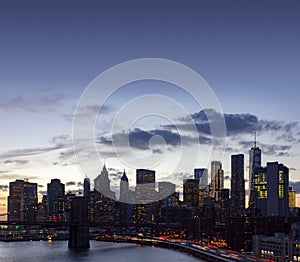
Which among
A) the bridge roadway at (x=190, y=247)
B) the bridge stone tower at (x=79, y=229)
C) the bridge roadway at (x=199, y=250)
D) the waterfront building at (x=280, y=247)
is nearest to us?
the waterfront building at (x=280, y=247)

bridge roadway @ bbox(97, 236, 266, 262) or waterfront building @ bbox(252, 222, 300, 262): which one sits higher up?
waterfront building @ bbox(252, 222, 300, 262)

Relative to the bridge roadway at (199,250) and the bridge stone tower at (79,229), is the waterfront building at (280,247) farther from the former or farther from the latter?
the bridge stone tower at (79,229)

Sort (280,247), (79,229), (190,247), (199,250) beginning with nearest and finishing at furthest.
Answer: (280,247)
(199,250)
(190,247)
(79,229)

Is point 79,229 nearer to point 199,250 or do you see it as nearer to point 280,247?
point 199,250

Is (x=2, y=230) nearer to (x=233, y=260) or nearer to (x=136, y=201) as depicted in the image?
(x=136, y=201)

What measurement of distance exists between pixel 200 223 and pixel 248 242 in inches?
973

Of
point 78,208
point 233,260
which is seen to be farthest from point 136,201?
point 233,260

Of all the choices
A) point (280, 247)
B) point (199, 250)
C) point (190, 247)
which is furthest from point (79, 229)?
point (280, 247)

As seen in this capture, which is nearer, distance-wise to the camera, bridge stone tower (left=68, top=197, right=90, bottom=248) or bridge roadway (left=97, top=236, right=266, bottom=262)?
bridge roadway (left=97, top=236, right=266, bottom=262)

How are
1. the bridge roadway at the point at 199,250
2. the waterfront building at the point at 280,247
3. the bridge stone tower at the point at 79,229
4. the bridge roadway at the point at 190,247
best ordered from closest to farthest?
the waterfront building at the point at 280,247, the bridge roadway at the point at 199,250, the bridge roadway at the point at 190,247, the bridge stone tower at the point at 79,229

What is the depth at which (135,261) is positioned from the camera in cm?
4259

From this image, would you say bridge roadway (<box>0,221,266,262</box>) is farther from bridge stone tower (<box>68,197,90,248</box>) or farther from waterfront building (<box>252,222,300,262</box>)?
waterfront building (<box>252,222,300,262</box>)

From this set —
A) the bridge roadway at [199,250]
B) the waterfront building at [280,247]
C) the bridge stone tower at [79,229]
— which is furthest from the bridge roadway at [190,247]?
the waterfront building at [280,247]

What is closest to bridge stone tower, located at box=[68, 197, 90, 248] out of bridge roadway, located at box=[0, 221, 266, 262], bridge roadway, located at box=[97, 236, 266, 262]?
bridge roadway, located at box=[0, 221, 266, 262]
